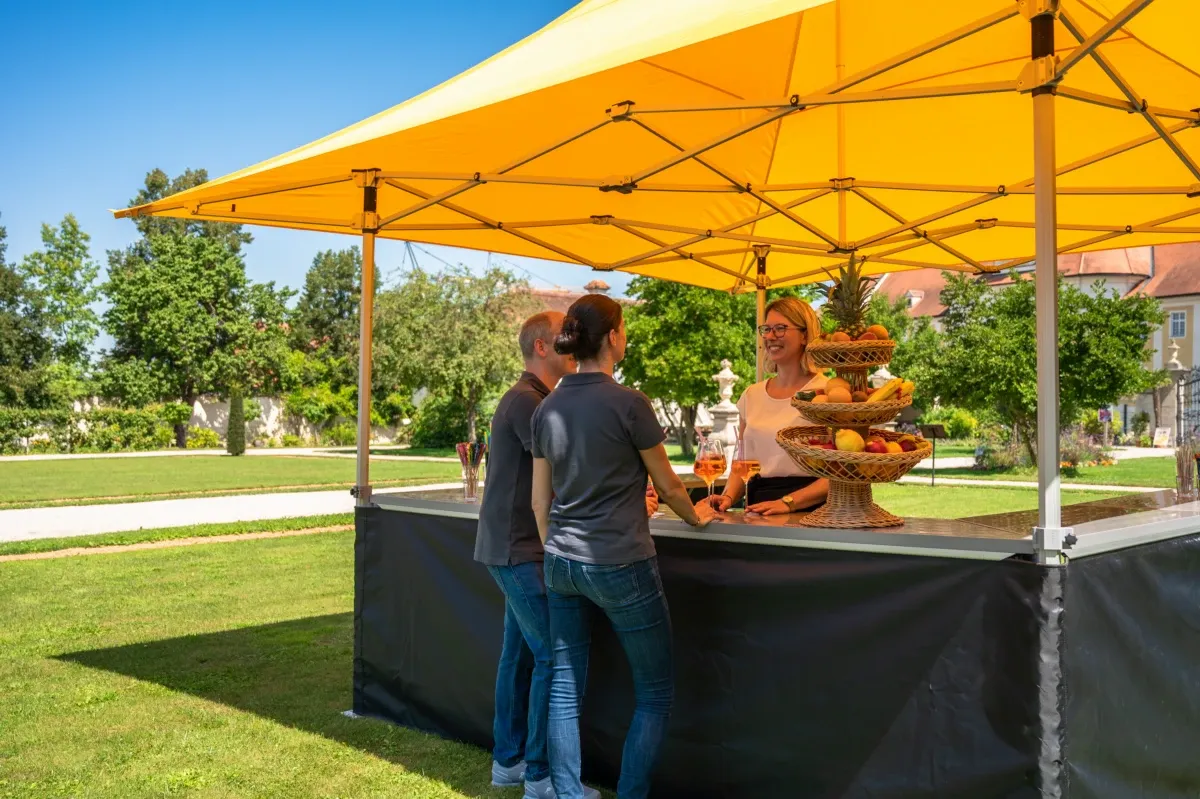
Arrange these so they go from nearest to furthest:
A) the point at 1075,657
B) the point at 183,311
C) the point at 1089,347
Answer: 1. the point at 1075,657
2. the point at 1089,347
3. the point at 183,311

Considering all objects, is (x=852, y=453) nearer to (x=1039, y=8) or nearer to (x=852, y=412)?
(x=852, y=412)

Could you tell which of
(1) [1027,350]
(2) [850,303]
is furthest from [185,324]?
(2) [850,303]

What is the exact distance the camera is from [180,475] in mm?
23891

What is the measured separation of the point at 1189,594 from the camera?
3.74 meters

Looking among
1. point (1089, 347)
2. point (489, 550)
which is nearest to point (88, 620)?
point (489, 550)

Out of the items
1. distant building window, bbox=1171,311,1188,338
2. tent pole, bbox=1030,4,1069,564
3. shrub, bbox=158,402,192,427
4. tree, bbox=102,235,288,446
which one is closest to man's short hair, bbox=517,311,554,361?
tent pole, bbox=1030,4,1069,564

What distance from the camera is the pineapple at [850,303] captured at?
363cm

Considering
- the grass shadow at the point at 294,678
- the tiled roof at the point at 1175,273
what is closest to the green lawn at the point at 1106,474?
the grass shadow at the point at 294,678

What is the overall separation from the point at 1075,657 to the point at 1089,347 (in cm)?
1994

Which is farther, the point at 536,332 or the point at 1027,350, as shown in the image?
the point at 1027,350

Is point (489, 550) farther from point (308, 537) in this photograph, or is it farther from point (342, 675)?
point (308, 537)

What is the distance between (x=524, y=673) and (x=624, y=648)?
834 mm

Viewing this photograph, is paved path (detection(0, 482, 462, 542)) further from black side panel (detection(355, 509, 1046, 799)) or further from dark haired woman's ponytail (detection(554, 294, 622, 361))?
dark haired woman's ponytail (detection(554, 294, 622, 361))

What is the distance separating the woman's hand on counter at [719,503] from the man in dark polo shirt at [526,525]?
67 centimetres
